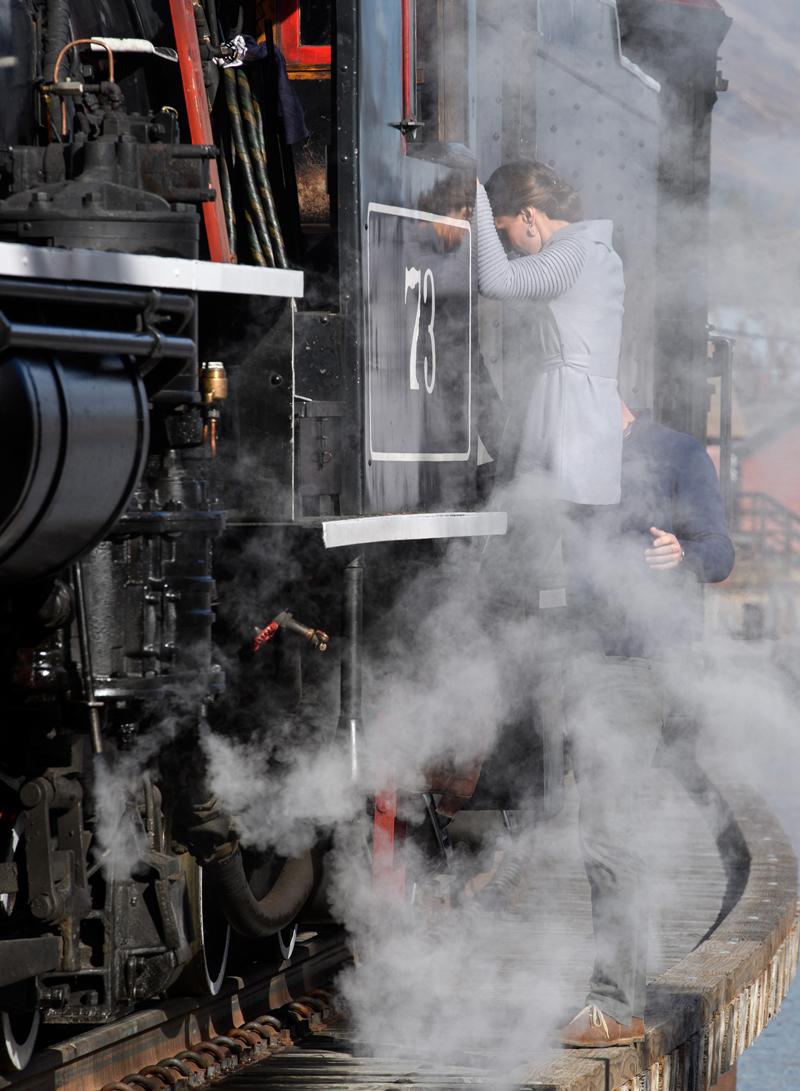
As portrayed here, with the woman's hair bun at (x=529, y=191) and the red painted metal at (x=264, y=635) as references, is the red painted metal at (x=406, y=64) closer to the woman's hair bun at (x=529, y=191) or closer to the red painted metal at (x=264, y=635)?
the woman's hair bun at (x=529, y=191)

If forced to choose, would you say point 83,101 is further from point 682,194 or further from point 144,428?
point 682,194

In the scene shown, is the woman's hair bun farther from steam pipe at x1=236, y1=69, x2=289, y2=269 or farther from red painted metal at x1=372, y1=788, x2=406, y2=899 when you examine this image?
red painted metal at x1=372, y1=788, x2=406, y2=899

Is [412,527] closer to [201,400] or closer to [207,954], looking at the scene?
[201,400]

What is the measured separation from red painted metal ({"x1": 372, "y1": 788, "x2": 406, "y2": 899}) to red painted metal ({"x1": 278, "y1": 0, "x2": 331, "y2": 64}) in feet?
5.04

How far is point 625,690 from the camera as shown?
13.0 ft

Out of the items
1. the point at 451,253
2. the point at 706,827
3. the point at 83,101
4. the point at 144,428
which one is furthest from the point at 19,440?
the point at 706,827

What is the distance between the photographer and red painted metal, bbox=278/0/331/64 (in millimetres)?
3553

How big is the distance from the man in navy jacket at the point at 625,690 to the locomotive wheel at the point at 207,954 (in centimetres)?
82

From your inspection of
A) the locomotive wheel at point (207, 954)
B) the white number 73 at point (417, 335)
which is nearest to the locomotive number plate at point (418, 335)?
the white number 73 at point (417, 335)

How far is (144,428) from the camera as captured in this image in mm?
2617

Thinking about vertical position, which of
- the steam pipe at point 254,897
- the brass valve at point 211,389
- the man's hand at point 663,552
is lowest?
the steam pipe at point 254,897

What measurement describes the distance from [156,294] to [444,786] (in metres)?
1.90

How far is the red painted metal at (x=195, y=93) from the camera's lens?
10.5 feet

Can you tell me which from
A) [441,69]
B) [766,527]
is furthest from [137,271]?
[766,527]
